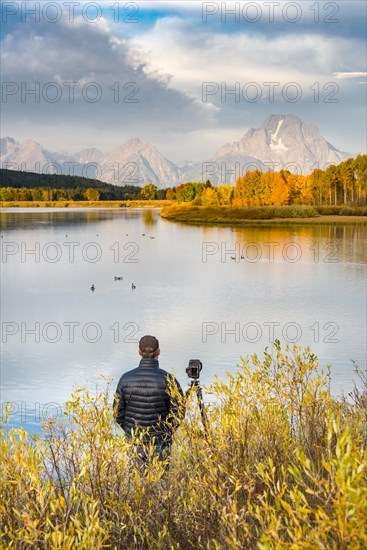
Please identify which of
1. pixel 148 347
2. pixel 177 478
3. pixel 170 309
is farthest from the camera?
pixel 170 309

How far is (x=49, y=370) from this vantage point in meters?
23.6

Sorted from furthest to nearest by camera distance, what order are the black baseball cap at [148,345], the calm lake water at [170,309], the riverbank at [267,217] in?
the riverbank at [267,217], the calm lake water at [170,309], the black baseball cap at [148,345]

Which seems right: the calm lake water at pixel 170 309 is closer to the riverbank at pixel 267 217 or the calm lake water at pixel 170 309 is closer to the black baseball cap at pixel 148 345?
the black baseball cap at pixel 148 345

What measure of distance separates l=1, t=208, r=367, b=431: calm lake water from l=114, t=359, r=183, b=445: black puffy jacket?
5829 mm

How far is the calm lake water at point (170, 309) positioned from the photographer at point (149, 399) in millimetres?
5835

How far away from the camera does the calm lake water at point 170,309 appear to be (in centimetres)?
2348

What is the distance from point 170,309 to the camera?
35906 mm

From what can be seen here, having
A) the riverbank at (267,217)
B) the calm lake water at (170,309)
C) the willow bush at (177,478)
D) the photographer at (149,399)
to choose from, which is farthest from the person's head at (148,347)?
the riverbank at (267,217)

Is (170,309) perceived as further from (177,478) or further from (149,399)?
(177,478)

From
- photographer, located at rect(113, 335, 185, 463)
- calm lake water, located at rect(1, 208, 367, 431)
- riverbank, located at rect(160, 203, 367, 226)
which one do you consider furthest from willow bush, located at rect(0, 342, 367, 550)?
riverbank, located at rect(160, 203, 367, 226)

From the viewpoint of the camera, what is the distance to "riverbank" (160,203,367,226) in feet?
359

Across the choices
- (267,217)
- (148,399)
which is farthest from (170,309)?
(267,217)

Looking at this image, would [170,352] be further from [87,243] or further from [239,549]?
[87,243]

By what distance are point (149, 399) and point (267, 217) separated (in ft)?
361
